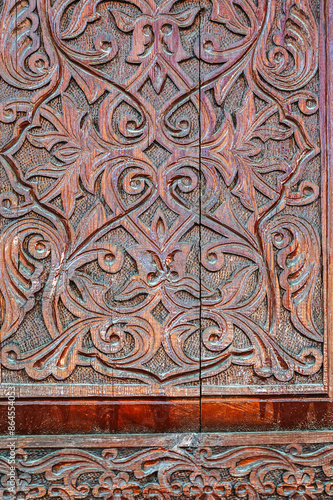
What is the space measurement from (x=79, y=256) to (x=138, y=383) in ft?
1.21

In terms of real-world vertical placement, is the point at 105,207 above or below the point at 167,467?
above

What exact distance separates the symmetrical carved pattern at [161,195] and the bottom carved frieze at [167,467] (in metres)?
0.14

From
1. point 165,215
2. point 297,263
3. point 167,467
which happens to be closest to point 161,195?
point 165,215

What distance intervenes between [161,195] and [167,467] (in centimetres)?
70

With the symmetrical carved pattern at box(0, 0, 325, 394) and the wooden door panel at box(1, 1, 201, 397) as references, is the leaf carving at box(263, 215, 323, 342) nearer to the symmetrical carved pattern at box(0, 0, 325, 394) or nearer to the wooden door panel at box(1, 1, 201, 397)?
the symmetrical carved pattern at box(0, 0, 325, 394)

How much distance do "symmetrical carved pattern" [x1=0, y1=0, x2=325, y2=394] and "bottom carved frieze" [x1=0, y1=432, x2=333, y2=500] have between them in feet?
0.46

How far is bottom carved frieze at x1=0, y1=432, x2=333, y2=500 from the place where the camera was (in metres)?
1.41

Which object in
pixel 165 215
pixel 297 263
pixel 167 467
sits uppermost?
pixel 165 215

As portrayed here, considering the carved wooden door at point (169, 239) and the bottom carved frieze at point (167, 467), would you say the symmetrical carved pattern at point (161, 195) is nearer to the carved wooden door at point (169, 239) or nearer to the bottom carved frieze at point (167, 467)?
the carved wooden door at point (169, 239)

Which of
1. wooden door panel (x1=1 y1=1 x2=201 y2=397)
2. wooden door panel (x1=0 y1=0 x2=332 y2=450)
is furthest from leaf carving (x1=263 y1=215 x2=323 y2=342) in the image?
wooden door panel (x1=1 y1=1 x2=201 y2=397)

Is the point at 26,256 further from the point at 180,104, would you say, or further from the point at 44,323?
the point at 180,104

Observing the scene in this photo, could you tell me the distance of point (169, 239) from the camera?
1517 mm

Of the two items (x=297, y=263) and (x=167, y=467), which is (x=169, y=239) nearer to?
(x=297, y=263)

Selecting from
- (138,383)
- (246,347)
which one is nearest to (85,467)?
(138,383)
